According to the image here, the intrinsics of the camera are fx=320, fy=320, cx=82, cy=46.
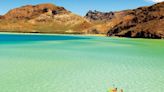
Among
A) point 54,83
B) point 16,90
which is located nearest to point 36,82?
point 54,83

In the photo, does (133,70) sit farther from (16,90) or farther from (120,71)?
(16,90)

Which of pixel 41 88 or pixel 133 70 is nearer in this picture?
pixel 41 88

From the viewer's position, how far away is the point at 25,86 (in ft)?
90.0

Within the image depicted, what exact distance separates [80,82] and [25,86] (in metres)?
5.51

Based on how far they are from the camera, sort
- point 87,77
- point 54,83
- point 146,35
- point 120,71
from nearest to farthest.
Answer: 1. point 54,83
2. point 87,77
3. point 120,71
4. point 146,35

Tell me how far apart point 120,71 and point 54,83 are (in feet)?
36.3

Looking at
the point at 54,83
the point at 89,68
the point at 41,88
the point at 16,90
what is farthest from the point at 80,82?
the point at 89,68

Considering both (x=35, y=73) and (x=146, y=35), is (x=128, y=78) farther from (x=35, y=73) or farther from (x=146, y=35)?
(x=146, y=35)

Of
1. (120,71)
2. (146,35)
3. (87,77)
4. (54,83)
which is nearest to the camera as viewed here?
(54,83)

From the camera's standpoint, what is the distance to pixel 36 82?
29234mm

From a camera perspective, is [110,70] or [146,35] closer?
[110,70]

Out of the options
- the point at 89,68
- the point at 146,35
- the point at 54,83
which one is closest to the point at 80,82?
the point at 54,83

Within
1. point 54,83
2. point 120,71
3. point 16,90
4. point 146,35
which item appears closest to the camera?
point 16,90

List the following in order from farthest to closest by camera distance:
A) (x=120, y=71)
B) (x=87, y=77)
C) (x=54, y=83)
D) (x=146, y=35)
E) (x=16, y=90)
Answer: (x=146, y=35) < (x=120, y=71) < (x=87, y=77) < (x=54, y=83) < (x=16, y=90)
